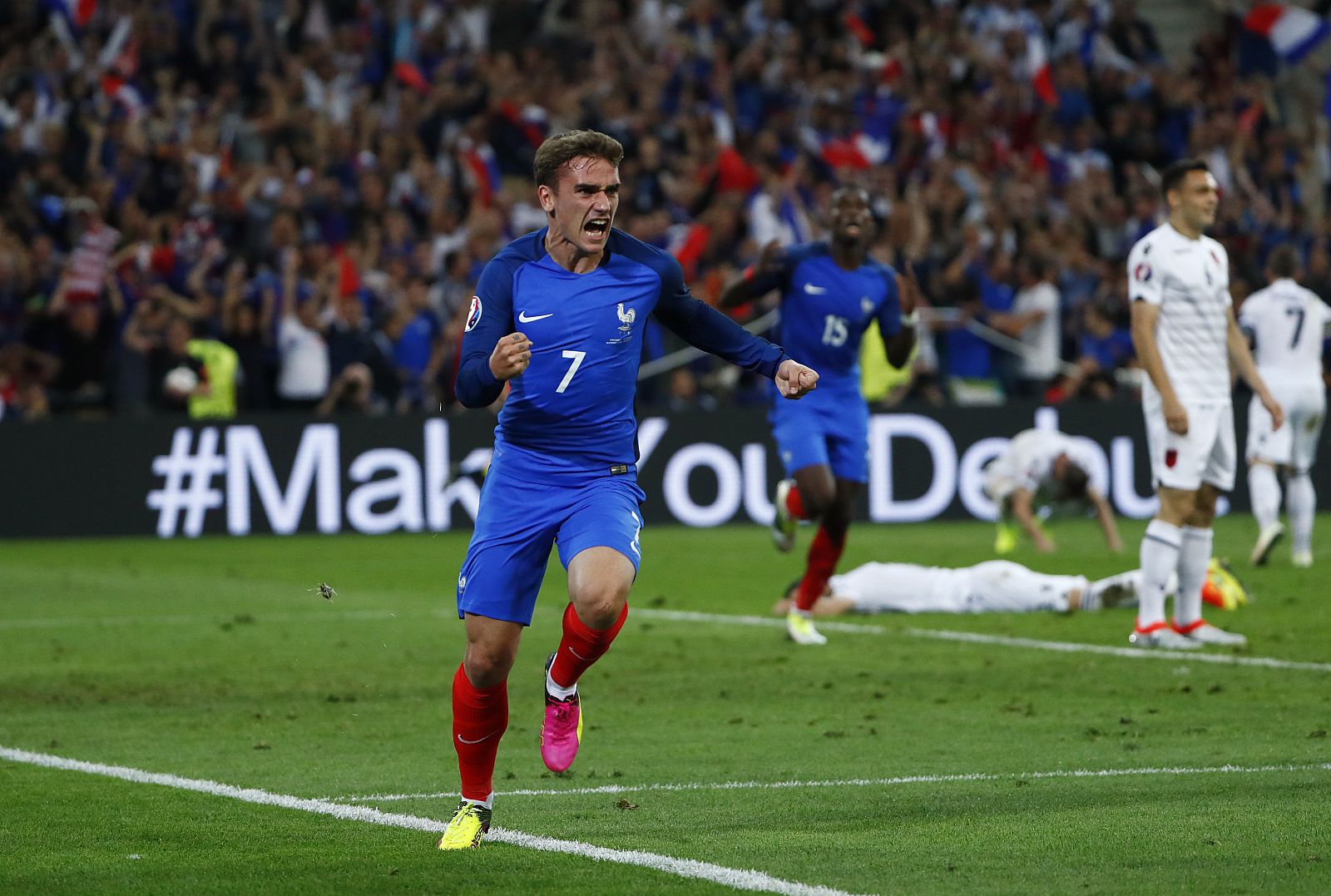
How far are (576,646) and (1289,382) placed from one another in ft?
38.7

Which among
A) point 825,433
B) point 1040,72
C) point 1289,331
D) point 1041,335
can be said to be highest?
point 1040,72

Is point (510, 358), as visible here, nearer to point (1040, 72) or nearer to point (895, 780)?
point (895, 780)

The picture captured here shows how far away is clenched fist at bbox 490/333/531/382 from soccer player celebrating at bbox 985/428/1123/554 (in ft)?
40.2

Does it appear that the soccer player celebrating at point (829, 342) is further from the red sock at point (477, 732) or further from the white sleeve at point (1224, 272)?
the red sock at point (477, 732)

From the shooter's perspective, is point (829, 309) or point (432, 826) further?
point (829, 309)

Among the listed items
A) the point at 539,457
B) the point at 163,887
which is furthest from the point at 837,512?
the point at 163,887

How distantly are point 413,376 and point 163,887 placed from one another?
15853 millimetres

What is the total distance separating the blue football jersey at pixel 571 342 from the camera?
623 cm

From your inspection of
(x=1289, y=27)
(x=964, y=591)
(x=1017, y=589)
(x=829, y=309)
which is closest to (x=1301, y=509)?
(x=1017, y=589)

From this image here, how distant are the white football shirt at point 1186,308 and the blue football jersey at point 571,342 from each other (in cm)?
510

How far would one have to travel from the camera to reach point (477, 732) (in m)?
6.12

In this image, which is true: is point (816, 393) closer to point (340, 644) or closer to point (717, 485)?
point (340, 644)

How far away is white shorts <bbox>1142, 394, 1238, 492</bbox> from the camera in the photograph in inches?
430

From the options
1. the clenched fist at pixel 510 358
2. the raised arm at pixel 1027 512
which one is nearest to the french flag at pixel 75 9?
the raised arm at pixel 1027 512
